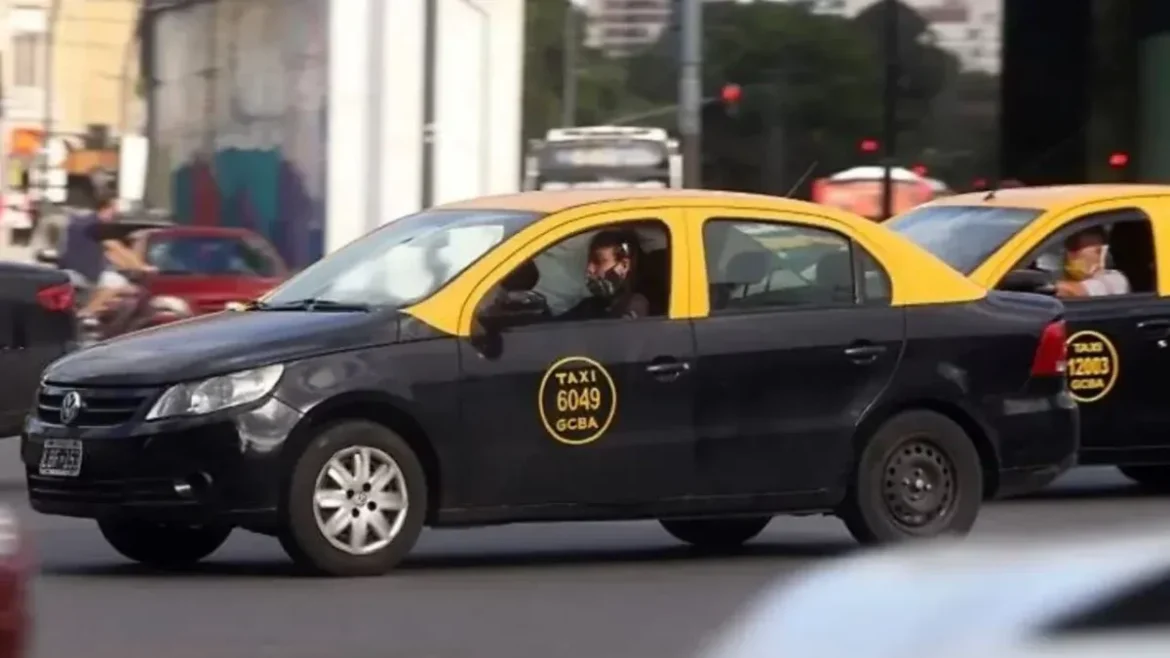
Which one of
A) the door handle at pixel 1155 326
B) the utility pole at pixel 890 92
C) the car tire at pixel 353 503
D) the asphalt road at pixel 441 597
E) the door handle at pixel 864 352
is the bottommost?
the asphalt road at pixel 441 597

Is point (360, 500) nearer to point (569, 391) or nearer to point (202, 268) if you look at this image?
point (569, 391)

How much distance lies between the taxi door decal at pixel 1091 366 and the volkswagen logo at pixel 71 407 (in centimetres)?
552

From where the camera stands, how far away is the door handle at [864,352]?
40.0 feet

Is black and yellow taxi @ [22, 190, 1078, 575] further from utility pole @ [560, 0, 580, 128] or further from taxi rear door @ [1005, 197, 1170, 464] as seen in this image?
utility pole @ [560, 0, 580, 128]

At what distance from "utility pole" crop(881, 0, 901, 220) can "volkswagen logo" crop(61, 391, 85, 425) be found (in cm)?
2772

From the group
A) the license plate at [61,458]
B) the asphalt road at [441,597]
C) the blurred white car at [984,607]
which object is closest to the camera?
the blurred white car at [984,607]

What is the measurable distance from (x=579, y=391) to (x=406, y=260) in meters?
0.94

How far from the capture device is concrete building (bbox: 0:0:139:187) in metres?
63.6

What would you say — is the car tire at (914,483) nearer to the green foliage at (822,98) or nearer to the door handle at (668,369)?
the door handle at (668,369)

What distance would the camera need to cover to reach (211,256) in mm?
25812

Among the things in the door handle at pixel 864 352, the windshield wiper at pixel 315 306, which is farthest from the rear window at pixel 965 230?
the windshield wiper at pixel 315 306

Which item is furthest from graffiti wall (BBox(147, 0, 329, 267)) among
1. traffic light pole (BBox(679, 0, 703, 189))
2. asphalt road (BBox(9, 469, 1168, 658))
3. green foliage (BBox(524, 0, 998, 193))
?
asphalt road (BBox(9, 469, 1168, 658))

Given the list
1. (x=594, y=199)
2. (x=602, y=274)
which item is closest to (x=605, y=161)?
(x=594, y=199)

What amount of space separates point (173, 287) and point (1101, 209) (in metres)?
11.4
